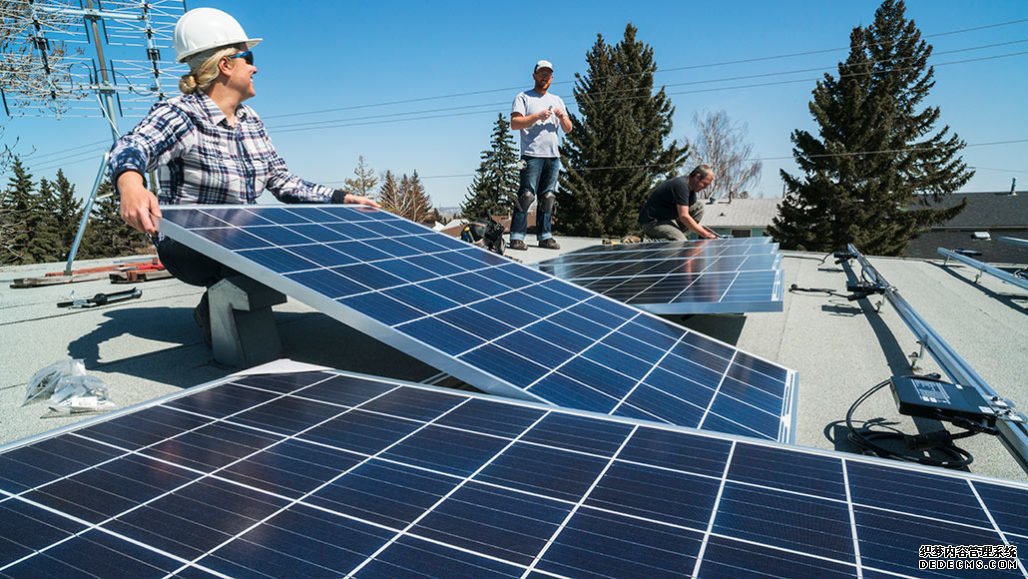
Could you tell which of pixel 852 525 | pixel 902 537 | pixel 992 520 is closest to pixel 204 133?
pixel 852 525

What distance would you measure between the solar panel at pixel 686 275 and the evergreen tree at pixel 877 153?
39602 millimetres

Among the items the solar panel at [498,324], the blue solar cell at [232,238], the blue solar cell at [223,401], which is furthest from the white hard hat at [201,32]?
the blue solar cell at [223,401]

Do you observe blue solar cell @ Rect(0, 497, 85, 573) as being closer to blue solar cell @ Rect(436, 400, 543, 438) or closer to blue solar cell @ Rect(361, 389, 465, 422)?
blue solar cell @ Rect(361, 389, 465, 422)

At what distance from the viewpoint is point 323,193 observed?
6.06 meters

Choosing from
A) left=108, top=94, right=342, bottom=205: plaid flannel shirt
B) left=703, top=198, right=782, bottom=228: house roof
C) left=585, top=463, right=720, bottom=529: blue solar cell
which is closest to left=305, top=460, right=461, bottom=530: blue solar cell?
left=585, top=463, right=720, bottom=529: blue solar cell

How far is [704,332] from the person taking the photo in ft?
20.1

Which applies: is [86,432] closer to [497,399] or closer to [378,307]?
[378,307]

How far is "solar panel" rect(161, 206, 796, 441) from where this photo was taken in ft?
10.0

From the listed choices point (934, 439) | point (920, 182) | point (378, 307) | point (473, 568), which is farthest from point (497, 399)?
point (920, 182)

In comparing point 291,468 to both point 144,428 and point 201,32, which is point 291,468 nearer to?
point 144,428

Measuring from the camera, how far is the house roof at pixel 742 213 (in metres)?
70.0

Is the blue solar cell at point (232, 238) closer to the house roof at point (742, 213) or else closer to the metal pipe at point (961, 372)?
the metal pipe at point (961, 372)

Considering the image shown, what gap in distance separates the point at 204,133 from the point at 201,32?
2.62 feet

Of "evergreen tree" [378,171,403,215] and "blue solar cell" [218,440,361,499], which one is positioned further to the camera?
"evergreen tree" [378,171,403,215]
